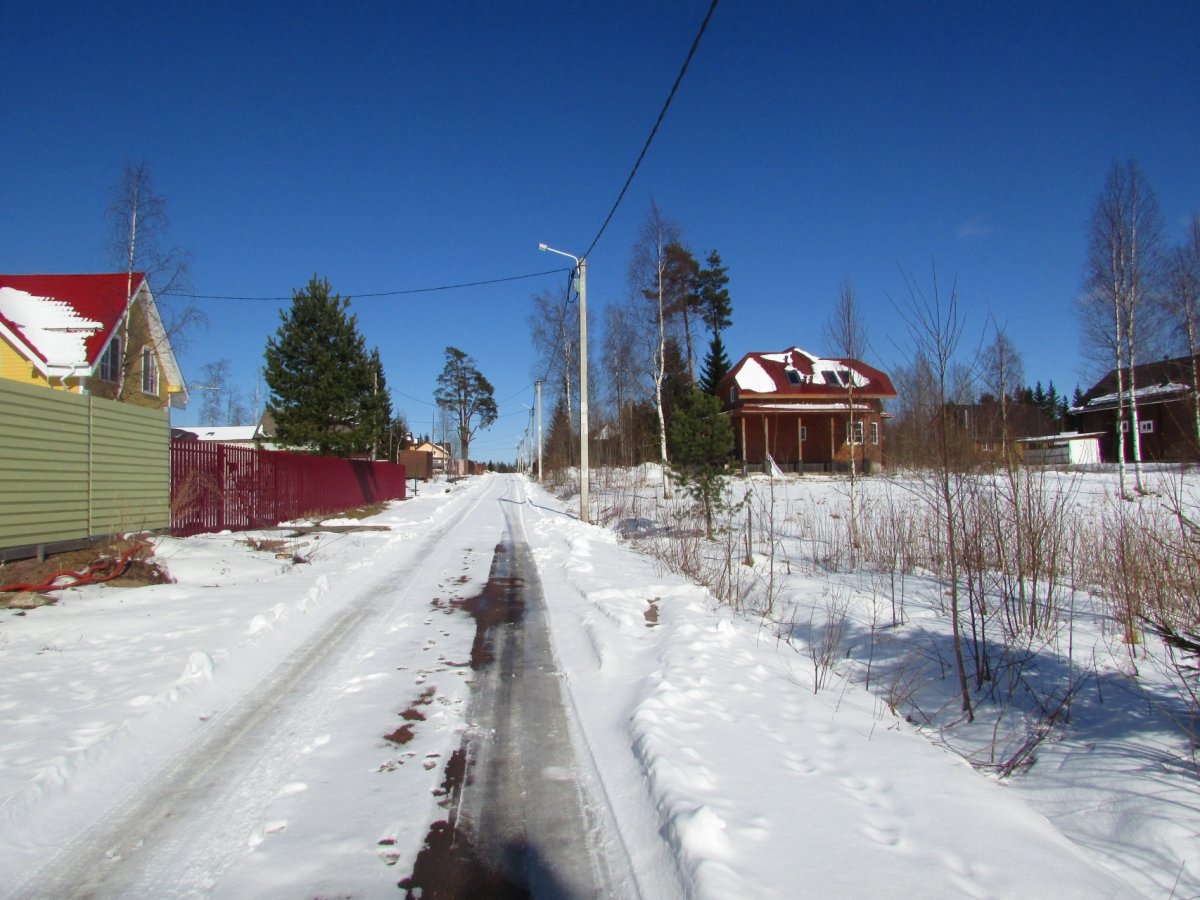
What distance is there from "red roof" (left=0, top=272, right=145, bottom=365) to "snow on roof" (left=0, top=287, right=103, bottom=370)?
9.3 inches

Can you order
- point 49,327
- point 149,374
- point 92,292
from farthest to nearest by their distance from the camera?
point 149,374, point 92,292, point 49,327

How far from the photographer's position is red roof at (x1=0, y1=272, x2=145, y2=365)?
20.6 m

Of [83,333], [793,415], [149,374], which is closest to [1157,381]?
[793,415]

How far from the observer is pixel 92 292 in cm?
2292

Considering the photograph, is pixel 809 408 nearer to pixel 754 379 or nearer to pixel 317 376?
pixel 754 379

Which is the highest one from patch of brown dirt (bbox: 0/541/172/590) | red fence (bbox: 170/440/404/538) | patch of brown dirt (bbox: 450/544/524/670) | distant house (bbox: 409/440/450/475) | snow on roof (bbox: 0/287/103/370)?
snow on roof (bbox: 0/287/103/370)

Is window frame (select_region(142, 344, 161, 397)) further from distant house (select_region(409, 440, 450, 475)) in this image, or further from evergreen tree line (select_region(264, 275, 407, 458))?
distant house (select_region(409, 440, 450, 475))

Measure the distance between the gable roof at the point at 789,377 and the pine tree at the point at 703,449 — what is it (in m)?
26.5

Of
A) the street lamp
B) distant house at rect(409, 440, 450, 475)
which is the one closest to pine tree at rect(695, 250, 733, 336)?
the street lamp

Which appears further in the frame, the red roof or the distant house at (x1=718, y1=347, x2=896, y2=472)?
the distant house at (x1=718, y1=347, x2=896, y2=472)

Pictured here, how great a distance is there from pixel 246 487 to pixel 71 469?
691cm

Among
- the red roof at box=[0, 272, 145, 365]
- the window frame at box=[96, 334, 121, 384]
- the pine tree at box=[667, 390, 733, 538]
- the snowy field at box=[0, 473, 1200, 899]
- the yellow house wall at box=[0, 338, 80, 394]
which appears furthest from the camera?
the window frame at box=[96, 334, 121, 384]

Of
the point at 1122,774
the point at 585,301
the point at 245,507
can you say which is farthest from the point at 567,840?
the point at 585,301

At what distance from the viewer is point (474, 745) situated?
3.88m
